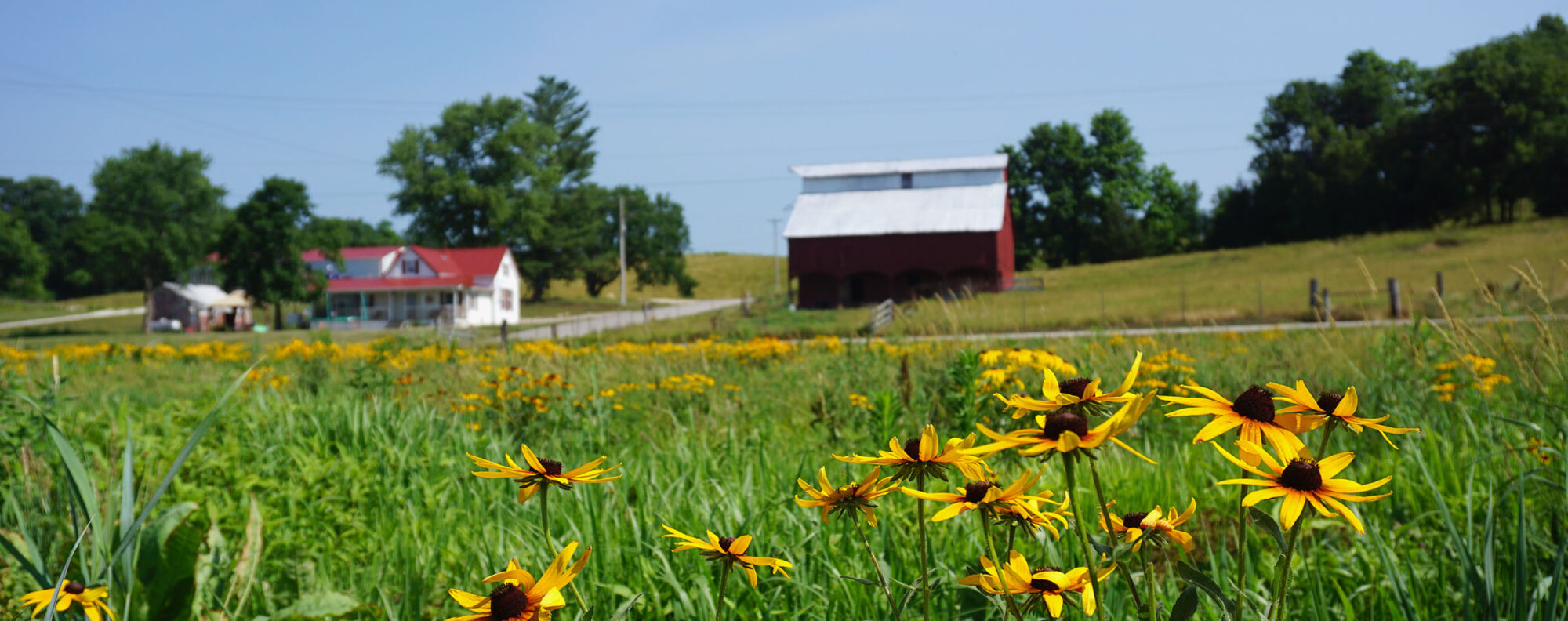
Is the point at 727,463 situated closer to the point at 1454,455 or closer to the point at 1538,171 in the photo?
the point at 1454,455

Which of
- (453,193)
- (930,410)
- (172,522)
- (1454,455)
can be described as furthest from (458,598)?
(453,193)

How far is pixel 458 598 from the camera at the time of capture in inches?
37.1

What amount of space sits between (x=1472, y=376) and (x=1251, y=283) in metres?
31.0

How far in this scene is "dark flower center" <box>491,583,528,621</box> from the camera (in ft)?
2.94

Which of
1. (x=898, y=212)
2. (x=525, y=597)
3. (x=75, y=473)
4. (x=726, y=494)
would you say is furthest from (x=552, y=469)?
(x=898, y=212)

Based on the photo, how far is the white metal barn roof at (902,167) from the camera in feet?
138

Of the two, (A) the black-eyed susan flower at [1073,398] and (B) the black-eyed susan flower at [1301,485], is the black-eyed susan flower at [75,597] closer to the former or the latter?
(A) the black-eyed susan flower at [1073,398]

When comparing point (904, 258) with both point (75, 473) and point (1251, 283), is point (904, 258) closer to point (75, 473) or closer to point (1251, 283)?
point (1251, 283)

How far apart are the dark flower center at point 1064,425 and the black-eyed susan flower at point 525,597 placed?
1.55 feet

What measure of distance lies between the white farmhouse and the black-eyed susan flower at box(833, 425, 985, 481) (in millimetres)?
46859

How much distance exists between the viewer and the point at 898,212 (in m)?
40.5

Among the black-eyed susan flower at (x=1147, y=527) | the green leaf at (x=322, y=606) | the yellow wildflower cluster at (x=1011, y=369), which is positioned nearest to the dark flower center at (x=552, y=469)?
the black-eyed susan flower at (x=1147, y=527)

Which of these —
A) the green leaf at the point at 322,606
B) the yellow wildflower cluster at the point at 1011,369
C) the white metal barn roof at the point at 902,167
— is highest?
the white metal barn roof at the point at 902,167

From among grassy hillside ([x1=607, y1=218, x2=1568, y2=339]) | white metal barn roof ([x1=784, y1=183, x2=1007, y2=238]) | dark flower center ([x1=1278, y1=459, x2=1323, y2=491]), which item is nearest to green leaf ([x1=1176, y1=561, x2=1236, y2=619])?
dark flower center ([x1=1278, y1=459, x2=1323, y2=491])
